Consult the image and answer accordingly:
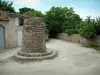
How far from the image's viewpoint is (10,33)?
17812 mm

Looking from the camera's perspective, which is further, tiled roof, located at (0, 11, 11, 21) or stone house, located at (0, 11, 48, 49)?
stone house, located at (0, 11, 48, 49)

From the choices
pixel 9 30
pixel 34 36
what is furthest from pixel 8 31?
pixel 34 36

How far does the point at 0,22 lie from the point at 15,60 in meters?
6.07

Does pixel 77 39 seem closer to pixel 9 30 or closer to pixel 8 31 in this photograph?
pixel 9 30

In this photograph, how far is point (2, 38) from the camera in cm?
1700

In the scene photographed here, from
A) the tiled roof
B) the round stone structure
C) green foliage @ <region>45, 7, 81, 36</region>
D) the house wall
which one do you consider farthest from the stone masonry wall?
green foliage @ <region>45, 7, 81, 36</region>

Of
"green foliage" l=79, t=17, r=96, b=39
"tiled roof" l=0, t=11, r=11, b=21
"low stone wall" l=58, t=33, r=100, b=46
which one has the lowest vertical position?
"low stone wall" l=58, t=33, r=100, b=46

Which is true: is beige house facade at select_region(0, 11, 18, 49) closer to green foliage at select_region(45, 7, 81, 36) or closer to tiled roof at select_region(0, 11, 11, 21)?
tiled roof at select_region(0, 11, 11, 21)

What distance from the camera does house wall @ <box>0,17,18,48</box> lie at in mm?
17270

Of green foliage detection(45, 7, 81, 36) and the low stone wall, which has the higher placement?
green foliage detection(45, 7, 81, 36)

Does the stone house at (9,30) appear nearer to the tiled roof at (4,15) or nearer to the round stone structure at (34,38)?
the tiled roof at (4,15)

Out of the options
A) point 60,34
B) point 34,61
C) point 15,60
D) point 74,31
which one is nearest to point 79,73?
point 34,61

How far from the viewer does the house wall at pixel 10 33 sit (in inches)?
680

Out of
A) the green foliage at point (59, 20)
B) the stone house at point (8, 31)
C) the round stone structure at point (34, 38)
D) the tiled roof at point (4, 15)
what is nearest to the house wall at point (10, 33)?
the stone house at point (8, 31)
